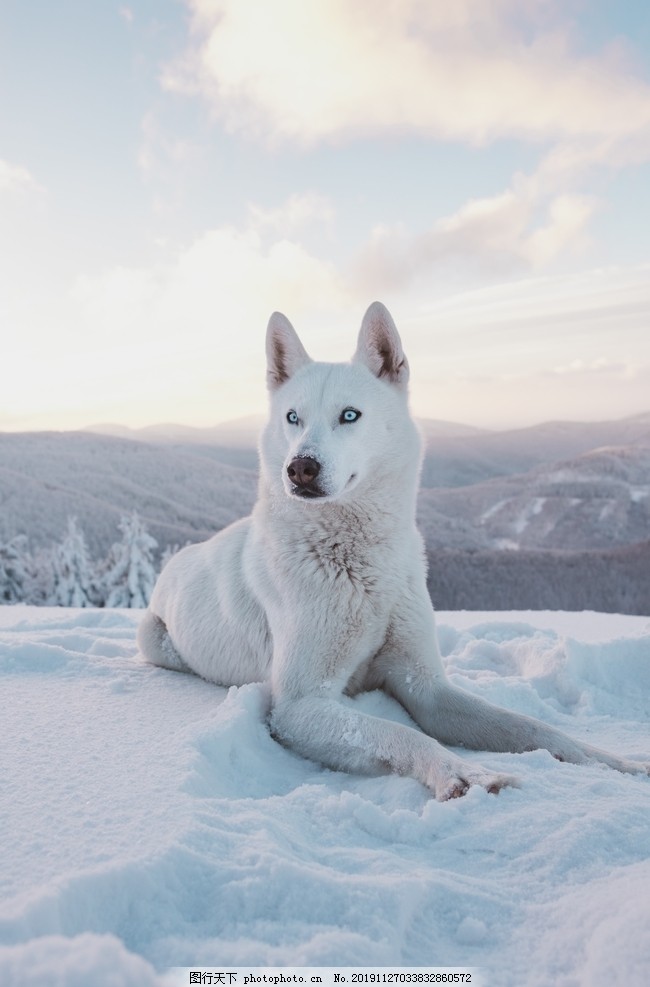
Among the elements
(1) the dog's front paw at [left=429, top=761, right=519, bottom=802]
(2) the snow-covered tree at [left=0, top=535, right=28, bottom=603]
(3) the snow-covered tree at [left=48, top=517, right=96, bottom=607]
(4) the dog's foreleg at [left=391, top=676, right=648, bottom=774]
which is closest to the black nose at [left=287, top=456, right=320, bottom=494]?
(4) the dog's foreleg at [left=391, top=676, right=648, bottom=774]

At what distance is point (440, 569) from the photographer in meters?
17.4

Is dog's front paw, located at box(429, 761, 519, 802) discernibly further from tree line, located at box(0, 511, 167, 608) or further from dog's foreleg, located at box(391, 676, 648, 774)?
tree line, located at box(0, 511, 167, 608)

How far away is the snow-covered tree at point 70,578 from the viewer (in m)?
21.9

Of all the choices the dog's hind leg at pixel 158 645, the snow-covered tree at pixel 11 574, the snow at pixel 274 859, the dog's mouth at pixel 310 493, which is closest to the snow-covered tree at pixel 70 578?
the snow-covered tree at pixel 11 574

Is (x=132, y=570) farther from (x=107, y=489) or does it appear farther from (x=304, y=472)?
(x=304, y=472)

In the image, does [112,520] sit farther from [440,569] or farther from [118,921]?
[118,921]

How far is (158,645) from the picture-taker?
4738mm

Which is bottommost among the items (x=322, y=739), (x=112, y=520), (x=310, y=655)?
(x=112, y=520)

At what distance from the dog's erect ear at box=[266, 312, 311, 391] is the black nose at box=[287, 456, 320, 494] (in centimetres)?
115

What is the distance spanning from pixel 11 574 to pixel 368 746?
2188 cm

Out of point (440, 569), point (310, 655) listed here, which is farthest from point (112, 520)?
point (310, 655)

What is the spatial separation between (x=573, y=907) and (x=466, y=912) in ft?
0.92

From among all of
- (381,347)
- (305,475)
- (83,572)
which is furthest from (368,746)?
(83,572)

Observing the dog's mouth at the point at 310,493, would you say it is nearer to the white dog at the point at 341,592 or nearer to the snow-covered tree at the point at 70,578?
the white dog at the point at 341,592
